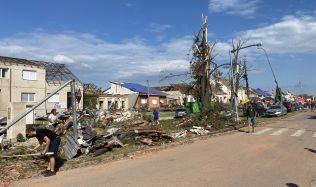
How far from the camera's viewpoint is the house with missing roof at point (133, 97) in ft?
223

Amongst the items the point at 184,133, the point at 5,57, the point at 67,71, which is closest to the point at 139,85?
the point at 67,71

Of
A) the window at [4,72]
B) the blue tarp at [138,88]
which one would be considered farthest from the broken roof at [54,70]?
the blue tarp at [138,88]

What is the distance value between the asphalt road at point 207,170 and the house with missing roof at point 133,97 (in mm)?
51791

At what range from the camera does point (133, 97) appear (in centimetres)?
7406

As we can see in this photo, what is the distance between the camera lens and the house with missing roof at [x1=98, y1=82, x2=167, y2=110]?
68.1 meters

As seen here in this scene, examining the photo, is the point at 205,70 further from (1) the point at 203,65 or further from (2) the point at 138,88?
(2) the point at 138,88

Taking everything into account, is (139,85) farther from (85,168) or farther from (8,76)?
(85,168)

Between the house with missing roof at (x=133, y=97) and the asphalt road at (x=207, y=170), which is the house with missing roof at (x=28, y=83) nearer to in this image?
the house with missing roof at (x=133, y=97)

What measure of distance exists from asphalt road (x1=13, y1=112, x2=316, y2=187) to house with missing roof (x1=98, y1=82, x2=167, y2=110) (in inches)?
2039

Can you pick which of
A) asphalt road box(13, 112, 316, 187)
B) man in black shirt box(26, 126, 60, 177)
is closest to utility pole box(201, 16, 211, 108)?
asphalt road box(13, 112, 316, 187)

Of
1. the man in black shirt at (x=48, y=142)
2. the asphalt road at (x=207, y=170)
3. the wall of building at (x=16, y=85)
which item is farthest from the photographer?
the wall of building at (x=16, y=85)

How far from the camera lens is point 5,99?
41938 mm

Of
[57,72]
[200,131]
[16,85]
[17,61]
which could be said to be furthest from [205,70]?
[57,72]

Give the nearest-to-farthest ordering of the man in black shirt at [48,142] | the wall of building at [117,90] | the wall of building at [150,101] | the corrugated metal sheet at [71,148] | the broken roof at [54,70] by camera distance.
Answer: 1. the man in black shirt at [48,142]
2. the corrugated metal sheet at [71,148]
3. the broken roof at [54,70]
4. the wall of building at [150,101]
5. the wall of building at [117,90]
